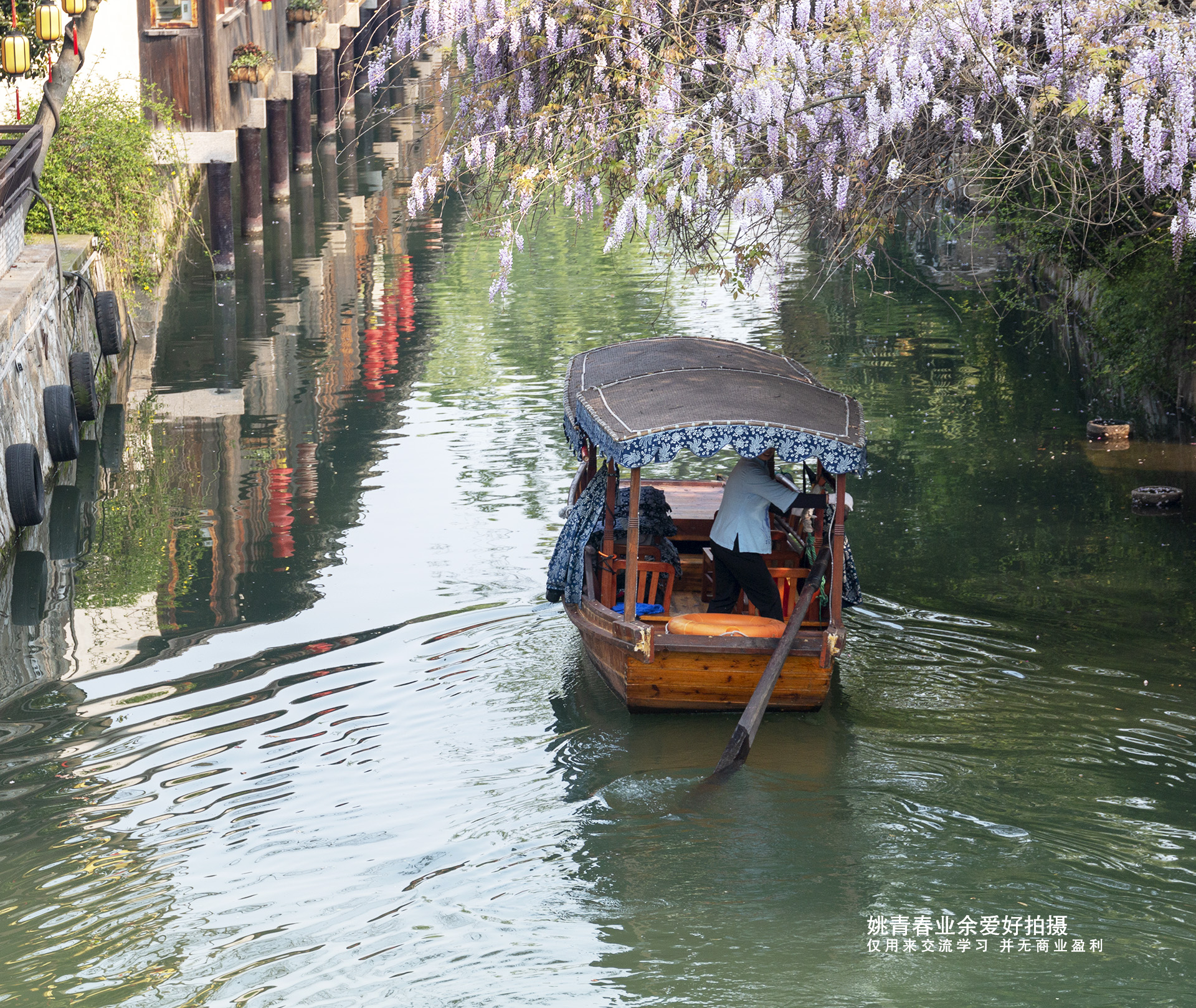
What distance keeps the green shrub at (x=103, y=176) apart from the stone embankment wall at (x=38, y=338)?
45 centimetres

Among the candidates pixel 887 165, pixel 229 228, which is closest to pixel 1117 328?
pixel 887 165

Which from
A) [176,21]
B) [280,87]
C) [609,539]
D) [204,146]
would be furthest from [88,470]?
[280,87]

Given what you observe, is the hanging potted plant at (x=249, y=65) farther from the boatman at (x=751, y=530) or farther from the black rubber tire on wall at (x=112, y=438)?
the boatman at (x=751, y=530)

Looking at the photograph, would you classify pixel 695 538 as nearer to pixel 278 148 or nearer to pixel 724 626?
pixel 724 626

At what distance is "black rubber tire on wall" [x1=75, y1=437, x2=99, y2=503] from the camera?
15.8m

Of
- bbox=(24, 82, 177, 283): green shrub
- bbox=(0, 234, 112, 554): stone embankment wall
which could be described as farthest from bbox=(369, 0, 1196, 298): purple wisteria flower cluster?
Answer: bbox=(24, 82, 177, 283): green shrub

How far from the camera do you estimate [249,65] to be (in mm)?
25172

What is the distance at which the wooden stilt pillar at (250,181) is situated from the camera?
1059 inches

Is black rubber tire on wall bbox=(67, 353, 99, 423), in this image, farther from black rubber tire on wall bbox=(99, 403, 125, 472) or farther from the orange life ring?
the orange life ring

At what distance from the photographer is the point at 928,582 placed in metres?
12.6

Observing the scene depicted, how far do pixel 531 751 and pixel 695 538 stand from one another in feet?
8.96

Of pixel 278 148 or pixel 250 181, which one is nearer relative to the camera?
pixel 250 181

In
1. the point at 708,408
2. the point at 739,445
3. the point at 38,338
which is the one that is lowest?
the point at 739,445

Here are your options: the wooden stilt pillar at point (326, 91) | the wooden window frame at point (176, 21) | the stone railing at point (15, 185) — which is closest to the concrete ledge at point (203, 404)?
the stone railing at point (15, 185)
